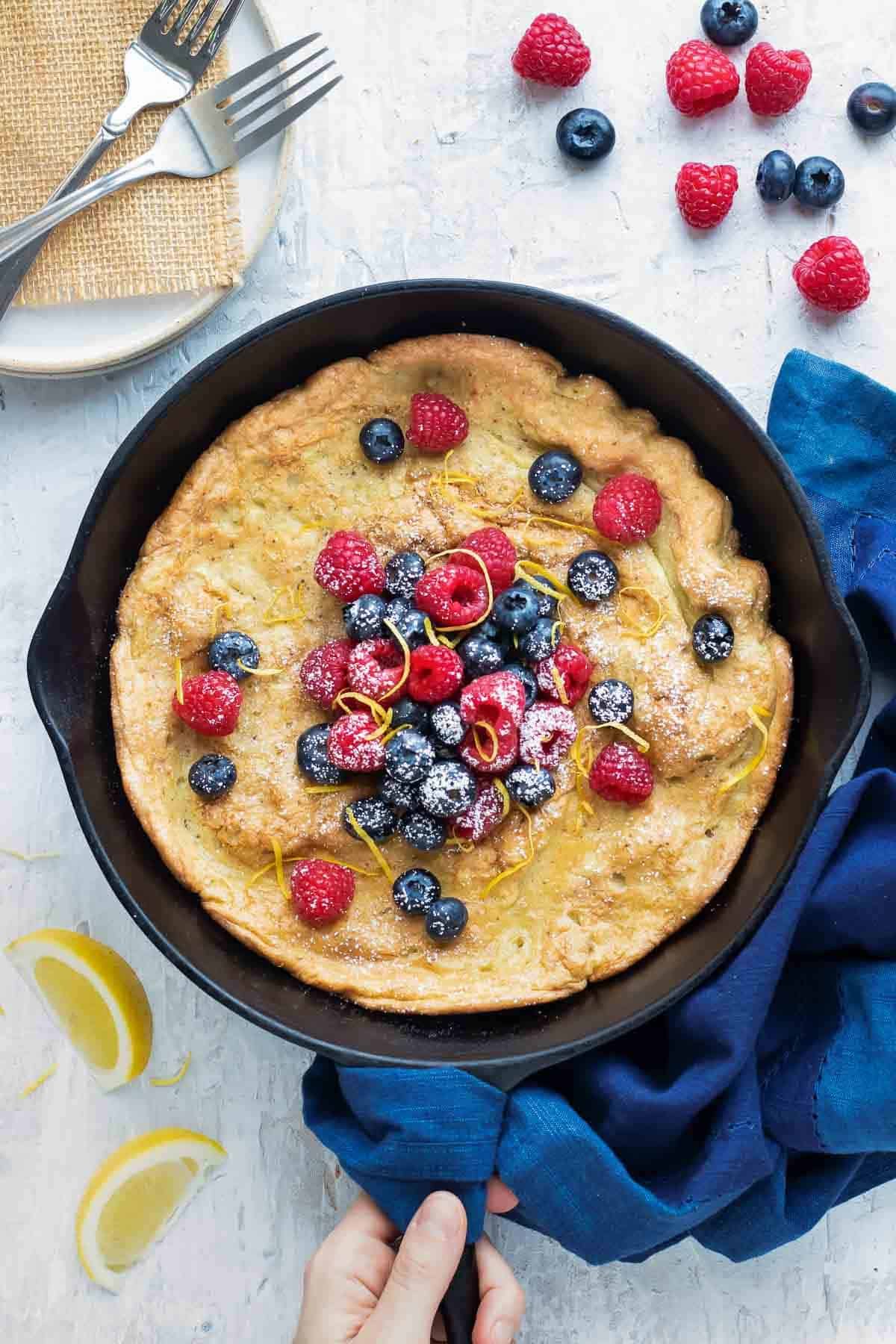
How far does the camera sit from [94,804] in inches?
97.5

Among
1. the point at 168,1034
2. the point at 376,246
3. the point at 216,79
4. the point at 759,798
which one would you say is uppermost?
the point at 216,79

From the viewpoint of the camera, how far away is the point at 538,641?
246 cm

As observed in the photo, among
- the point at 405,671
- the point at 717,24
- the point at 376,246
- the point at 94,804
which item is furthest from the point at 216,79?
the point at 94,804

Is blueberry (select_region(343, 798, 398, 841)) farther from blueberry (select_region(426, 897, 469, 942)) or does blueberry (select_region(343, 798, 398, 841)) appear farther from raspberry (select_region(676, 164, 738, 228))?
raspberry (select_region(676, 164, 738, 228))

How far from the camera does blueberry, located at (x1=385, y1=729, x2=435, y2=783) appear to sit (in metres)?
2.39

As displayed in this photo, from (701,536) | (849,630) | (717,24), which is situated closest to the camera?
(849,630)

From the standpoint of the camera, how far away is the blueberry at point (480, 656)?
96.2 inches

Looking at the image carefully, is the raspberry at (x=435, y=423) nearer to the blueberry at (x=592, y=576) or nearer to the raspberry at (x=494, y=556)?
the raspberry at (x=494, y=556)

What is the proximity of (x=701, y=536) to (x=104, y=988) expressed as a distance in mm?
1690

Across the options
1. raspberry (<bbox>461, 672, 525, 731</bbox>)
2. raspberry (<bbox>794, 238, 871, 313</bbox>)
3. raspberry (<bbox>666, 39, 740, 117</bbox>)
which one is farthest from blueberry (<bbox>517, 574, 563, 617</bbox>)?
raspberry (<bbox>666, 39, 740, 117</bbox>)

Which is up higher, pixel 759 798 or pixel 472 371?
pixel 472 371

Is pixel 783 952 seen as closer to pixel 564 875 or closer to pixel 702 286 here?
pixel 564 875

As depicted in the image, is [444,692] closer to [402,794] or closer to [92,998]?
[402,794]

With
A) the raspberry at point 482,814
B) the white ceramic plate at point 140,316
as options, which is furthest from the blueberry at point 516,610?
the white ceramic plate at point 140,316
